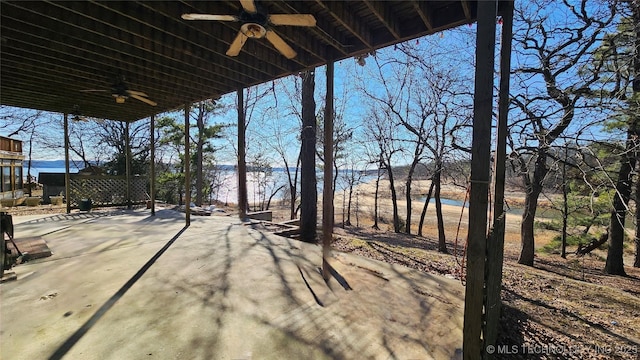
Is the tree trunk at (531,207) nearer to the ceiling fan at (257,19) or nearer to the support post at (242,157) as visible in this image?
the ceiling fan at (257,19)

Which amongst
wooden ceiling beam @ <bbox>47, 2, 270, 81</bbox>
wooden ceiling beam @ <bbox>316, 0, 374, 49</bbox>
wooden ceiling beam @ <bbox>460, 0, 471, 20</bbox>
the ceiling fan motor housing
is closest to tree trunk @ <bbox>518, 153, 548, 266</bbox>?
wooden ceiling beam @ <bbox>460, 0, 471, 20</bbox>

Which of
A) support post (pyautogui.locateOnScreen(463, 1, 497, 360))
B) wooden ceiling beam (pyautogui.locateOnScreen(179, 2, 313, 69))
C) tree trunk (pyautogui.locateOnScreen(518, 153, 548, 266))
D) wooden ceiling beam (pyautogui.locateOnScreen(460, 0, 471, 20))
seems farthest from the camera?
tree trunk (pyautogui.locateOnScreen(518, 153, 548, 266))

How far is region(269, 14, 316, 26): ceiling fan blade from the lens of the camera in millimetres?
2409

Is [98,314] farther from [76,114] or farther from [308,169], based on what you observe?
[76,114]

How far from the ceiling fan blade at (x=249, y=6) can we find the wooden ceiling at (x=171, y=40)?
15 centimetres

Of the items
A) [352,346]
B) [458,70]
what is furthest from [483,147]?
[458,70]

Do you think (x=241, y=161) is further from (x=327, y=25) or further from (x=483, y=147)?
(x=483, y=147)

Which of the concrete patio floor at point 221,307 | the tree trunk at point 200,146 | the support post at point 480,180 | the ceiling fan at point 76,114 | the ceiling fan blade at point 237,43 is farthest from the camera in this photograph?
the tree trunk at point 200,146

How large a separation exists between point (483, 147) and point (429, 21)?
5.79 feet

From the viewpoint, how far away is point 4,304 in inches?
96.9

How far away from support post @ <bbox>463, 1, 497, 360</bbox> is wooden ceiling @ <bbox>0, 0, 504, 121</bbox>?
964 millimetres

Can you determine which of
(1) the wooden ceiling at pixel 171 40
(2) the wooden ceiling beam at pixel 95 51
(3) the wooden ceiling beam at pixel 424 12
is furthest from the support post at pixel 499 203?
(2) the wooden ceiling beam at pixel 95 51

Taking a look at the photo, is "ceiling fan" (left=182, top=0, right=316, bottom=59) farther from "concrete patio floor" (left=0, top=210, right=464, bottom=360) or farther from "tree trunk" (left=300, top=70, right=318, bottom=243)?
"tree trunk" (left=300, top=70, right=318, bottom=243)

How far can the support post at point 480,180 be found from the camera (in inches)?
71.6
